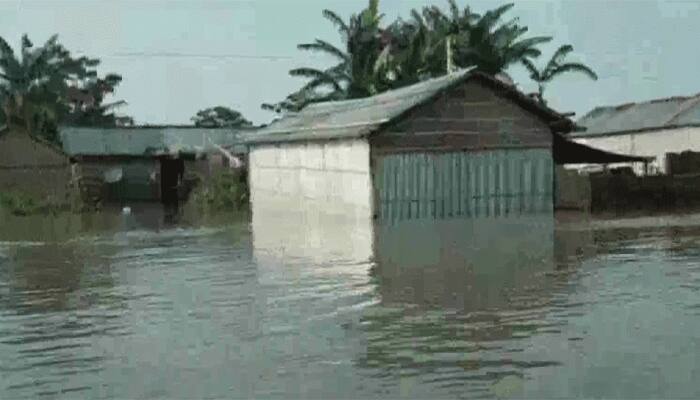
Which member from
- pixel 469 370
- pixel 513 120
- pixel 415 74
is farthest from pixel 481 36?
pixel 469 370

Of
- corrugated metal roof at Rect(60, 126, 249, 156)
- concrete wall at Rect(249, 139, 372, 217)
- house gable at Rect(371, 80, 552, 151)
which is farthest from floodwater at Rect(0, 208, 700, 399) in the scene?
corrugated metal roof at Rect(60, 126, 249, 156)

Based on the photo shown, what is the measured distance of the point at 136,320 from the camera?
42.9 ft

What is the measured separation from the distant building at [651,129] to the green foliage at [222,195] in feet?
39.4

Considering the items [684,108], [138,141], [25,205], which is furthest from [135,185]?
[684,108]

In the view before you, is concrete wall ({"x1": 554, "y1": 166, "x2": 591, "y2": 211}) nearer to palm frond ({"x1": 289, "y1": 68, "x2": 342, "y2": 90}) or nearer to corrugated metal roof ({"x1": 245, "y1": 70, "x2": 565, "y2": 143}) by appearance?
corrugated metal roof ({"x1": 245, "y1": 70, "x2": 565, "y2": 143})

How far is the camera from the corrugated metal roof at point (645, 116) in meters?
46.4

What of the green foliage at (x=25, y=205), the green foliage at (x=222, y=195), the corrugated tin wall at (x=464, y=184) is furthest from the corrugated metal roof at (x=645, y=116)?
the green foliage at (x=25, y=205)

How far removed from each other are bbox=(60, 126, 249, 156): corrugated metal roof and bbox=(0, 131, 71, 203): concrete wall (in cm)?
350

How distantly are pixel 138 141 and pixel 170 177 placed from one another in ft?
6.76

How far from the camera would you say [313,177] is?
35375 millimetres

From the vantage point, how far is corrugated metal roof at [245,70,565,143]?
1135 inches

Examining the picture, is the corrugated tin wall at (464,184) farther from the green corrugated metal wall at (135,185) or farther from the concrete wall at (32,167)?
the green corrugated metal wall at (135,185)

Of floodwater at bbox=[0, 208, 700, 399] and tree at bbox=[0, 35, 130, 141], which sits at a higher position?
tree at bbox=[0, 35, 130, 141]

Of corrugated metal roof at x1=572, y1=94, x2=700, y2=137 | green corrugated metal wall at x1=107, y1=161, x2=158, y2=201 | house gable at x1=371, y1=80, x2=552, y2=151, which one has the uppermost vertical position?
corrugated metal roof at x1=572, y1=94, x2=700, y2=137
